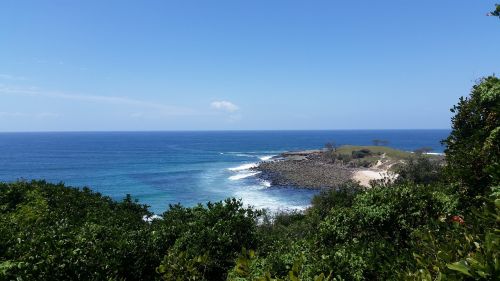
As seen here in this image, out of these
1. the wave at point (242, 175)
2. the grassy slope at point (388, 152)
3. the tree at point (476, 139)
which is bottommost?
the wave at point (242, 175)

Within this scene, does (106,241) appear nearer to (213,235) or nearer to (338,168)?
(213,235)

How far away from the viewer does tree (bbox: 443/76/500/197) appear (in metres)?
11.1

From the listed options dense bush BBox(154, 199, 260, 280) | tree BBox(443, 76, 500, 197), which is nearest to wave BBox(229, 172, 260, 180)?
dense bush BBox(154, 199, 260, 280)

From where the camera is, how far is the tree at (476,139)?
11.1 m

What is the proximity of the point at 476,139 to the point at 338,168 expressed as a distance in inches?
3476

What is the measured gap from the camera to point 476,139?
40.2 ft

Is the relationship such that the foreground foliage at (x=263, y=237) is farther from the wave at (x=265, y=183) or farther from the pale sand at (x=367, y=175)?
the pale sand at (x=367, y=175)

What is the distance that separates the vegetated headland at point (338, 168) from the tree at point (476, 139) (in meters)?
59.5

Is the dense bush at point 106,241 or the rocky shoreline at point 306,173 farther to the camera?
the rocky shoreline at point 306,173

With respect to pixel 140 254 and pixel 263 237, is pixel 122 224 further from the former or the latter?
pixel 263 237

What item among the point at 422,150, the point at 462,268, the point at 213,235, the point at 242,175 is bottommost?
the point at 242,175

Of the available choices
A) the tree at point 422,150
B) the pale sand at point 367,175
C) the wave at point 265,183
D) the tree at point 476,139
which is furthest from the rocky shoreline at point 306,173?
the tree at point 476,139

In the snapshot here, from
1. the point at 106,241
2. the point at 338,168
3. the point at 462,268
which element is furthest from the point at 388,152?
the point at 462,268

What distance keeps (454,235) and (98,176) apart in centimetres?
9427
